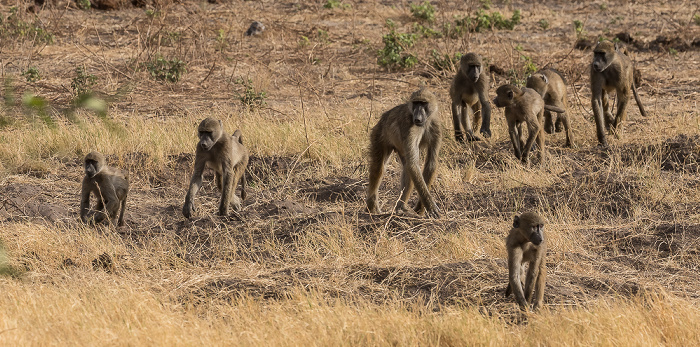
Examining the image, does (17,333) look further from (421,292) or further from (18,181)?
(18,181)

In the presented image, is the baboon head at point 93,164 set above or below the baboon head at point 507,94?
below

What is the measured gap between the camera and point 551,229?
7.54 metres

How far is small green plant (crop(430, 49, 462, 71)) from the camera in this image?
14242 millimetres

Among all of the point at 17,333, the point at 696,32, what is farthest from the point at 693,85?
the point at 17,333

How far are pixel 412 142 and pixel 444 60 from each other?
694 cm

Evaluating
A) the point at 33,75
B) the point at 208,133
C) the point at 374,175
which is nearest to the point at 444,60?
the point at 33,75

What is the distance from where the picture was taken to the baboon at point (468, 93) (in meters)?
10.3

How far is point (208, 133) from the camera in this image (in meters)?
7.97

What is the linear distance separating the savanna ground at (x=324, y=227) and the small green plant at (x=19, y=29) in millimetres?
709

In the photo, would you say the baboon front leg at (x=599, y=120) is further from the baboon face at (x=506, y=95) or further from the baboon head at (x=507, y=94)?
the baboon face at (x=506, y=95)

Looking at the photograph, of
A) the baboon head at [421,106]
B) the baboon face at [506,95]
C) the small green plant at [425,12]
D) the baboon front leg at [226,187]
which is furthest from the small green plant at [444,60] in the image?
the baboon front leg at [226,187]

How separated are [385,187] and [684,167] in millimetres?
3210

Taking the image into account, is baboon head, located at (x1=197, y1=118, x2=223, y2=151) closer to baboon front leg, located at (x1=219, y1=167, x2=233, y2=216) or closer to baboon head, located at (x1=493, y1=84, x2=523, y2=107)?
baboon front leg, located at (x1=219, y1=167, x2=233, y2=216)

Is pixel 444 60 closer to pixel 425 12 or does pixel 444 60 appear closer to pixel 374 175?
pixel 425 12
